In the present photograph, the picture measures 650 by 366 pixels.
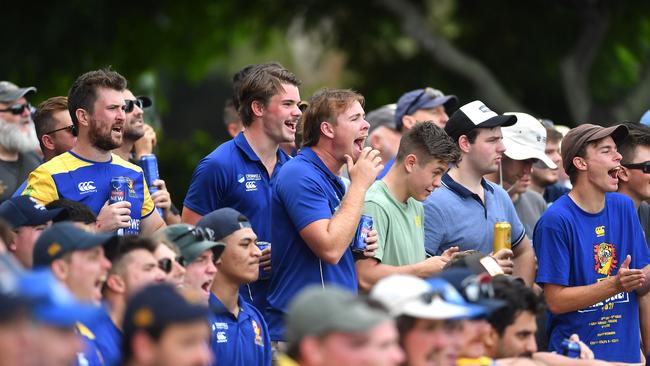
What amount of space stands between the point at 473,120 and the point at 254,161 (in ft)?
5.24

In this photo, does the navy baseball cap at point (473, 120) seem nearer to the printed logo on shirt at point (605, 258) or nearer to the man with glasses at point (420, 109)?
the printed logo on shirt at point (605, 258)

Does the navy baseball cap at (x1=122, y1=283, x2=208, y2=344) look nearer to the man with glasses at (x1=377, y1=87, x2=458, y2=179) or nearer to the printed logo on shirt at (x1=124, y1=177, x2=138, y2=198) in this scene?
the printed logo on shirt at (x1=124, y1=177, x2=138, y2=198)

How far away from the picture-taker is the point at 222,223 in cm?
783

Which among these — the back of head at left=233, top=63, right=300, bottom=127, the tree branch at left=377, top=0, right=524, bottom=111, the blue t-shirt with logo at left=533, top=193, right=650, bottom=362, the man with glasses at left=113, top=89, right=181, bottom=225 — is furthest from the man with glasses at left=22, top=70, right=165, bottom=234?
the tree branch at left=377, top=0, right=524, bottom=111

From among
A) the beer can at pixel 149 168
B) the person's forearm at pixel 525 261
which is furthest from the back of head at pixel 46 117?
the person's forearm at pixel 525 261

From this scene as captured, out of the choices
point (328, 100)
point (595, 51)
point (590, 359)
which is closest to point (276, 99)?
point (328, 100)

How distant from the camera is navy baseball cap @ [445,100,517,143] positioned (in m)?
9.13

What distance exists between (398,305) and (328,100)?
2592 mm

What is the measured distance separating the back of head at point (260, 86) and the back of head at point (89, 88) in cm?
86

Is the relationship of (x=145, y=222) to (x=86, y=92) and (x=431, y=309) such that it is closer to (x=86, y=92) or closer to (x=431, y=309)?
(x=86, y=92)

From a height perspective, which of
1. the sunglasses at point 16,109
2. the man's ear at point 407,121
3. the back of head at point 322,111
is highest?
the man's ear at point 407,121

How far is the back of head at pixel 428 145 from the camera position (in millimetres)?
8344

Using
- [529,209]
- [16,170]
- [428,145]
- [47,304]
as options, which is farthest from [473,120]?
[47,304]

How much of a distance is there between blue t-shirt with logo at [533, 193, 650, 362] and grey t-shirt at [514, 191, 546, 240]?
153 cm
